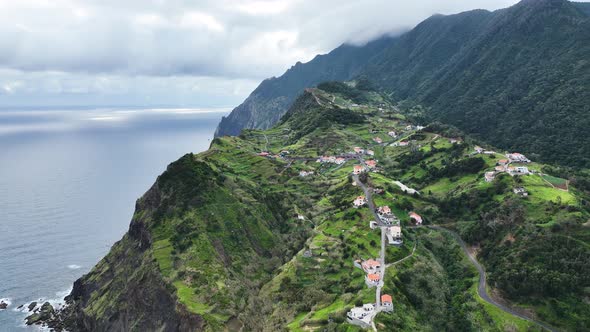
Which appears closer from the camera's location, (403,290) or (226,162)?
(403,290)

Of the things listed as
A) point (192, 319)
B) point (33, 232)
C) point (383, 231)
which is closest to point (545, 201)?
point (383, 231)

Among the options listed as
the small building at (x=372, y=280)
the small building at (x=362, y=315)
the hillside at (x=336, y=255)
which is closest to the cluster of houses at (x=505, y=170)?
the hillside at (x=336, y=255)

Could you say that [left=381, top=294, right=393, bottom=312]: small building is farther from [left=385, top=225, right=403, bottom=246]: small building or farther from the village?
[left=385, top=225, right=403, bottom=246]: small building

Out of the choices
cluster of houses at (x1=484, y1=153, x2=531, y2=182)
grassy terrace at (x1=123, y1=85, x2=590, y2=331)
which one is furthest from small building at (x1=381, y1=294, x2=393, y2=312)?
cluster of houses at (x1=484, y1=153, x2=531, y2=182)

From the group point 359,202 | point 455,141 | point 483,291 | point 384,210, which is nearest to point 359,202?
point 359,202

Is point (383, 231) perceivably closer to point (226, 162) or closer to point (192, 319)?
point (192, 319)

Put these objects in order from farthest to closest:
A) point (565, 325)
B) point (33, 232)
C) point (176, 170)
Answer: point (33, 232) < point (176, 170) < point (565, 325)
